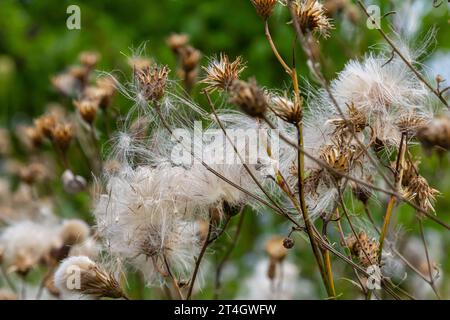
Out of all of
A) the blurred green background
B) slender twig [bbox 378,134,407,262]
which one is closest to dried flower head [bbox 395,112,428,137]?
slender twig [bbox 378,134,407,262]

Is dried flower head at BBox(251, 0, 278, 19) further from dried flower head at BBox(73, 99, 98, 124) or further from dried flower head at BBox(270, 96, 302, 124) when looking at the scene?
dried flower head at BBox(73, 99, 98, 124)

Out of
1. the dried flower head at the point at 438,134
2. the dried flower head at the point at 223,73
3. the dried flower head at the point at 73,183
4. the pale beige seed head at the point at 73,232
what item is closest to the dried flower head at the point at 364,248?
the dried flower head at the point at 438,134

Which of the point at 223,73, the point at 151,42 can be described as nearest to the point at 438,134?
the point at 223,73

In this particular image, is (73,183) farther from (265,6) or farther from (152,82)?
(265,6)

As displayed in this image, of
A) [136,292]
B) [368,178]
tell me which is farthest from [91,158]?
[368,178]
